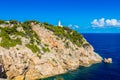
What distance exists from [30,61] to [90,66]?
2909 cm

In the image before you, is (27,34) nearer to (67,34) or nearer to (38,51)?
(38,51)

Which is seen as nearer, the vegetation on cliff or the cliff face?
the cliff face

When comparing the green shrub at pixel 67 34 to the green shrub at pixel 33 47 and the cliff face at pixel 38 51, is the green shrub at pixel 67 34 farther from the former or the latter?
the green shrub at pixel 33 47

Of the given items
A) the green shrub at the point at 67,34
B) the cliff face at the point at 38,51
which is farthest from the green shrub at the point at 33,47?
the green shrub at the point at 67,34

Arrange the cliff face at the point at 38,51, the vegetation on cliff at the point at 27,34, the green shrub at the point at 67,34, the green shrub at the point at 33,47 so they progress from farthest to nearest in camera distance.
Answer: the green shrub at the point at 67,34 → the green shrub at the point at 33,47 → the vegetation on cliff at the point at 27,34 → the cliff face at the point at 38,51

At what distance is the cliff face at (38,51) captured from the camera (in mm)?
75625

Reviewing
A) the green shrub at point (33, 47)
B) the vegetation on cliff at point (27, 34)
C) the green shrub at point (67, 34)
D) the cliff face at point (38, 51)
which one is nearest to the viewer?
the cliff face at point (38, 51)

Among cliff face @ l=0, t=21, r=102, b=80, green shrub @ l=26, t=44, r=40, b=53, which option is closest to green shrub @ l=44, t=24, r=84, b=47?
cliff face @ l=0, t=21, r=102, b=80

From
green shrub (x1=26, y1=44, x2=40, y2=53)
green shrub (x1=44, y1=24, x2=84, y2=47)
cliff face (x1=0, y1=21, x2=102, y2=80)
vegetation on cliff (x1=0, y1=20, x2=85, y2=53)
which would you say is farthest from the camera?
green shrub (x1=44, y1=24, x2=84, y2=47)

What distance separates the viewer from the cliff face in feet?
248

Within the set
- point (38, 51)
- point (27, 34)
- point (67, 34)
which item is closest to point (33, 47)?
point (38, 51)

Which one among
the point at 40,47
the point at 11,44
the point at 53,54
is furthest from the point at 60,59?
the point at 11,44

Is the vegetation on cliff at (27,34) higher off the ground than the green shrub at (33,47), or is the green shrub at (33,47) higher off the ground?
the vegetation on cliff at (27,34)

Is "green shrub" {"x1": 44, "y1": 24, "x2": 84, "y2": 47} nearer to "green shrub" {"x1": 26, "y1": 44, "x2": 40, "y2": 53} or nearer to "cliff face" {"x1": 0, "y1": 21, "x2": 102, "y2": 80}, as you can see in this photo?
"cliff face" {"x1": 0, "y1": 21, "x2": 102, "y2": 80}
